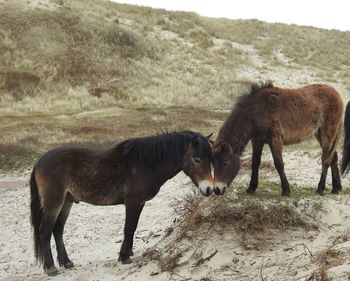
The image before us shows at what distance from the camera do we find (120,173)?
8141 mm

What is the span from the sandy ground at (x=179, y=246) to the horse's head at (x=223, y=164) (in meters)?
0.82

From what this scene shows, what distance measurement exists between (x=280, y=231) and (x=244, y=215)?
1.84 ft

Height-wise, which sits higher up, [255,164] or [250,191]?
[255,164]

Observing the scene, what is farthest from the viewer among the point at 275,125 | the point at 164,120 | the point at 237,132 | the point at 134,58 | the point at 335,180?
the point at 134,58

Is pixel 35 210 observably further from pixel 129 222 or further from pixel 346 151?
pixel 346 151

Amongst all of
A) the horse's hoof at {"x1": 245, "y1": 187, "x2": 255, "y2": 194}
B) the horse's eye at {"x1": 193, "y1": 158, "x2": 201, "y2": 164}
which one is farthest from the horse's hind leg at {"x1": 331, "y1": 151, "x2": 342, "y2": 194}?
the horse's eye at {"x1": 193, "y1": 158, "x2": 201, "y2": 164}

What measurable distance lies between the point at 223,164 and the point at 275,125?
5.02 ft

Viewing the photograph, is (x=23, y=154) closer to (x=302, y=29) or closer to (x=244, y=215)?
(x=244, y=215)

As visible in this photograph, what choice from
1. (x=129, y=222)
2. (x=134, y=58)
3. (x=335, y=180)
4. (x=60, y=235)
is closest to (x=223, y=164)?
(x=129, y=222)

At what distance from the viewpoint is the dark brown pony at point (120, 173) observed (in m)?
7.96

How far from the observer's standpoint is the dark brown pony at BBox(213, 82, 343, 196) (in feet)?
27.5

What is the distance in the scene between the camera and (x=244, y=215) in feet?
24.7

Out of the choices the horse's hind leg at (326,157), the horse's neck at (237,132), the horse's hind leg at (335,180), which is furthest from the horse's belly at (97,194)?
the horse's hind leg at (335,180)

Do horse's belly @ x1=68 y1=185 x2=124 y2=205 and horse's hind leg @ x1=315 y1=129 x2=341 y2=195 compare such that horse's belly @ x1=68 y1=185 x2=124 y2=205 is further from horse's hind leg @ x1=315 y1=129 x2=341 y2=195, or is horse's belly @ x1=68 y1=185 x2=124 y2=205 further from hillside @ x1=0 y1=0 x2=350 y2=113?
hillside @ x1=0 y1=0 x2=350 y2=113
